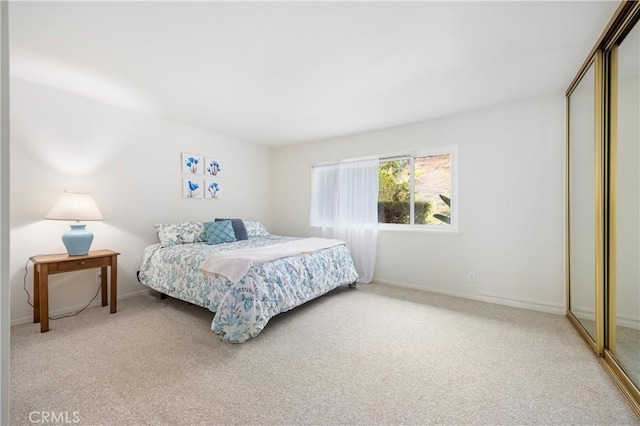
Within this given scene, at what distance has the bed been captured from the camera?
228 centimetres

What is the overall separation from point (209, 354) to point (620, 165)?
303cm

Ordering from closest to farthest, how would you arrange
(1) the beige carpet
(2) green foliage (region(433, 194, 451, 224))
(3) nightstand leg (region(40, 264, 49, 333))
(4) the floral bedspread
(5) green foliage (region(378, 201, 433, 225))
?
(1) the beige carpet → (4) the floral bedspread → (3) nightstand leg (region(40, 264, 49, 333)) → (2) green foliage (region(433, 194, 451, 224)) → (5) green foliage (region(378, 201, 433, 225))

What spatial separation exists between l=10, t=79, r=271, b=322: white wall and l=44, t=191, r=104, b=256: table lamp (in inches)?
9.4

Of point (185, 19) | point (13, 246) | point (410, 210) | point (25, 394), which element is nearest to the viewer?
point (25, 394)

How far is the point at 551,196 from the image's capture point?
9.29 feet

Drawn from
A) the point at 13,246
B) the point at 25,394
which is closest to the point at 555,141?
the point at 25,394

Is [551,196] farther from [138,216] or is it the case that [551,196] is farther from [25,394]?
[138,216]

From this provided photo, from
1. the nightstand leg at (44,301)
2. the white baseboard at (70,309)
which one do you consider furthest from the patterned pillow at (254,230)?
the nightstand leg at (44,301)

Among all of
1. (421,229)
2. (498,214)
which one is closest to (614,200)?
(498,214)

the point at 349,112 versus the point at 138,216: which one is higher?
the point at 349,112

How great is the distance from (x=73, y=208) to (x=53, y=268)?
0.56 m

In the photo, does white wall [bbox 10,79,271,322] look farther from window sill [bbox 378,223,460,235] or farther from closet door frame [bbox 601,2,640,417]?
closet door frame [bbox 601,2,640,417]

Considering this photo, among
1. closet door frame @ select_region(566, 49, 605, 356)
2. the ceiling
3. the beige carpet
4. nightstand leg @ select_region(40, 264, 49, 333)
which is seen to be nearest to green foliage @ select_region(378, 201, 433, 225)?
the ceiling

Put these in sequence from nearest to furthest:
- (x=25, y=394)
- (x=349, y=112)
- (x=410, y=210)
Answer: (x=25, y=394) < (x=349, y=112) < (x=410, y=210)
